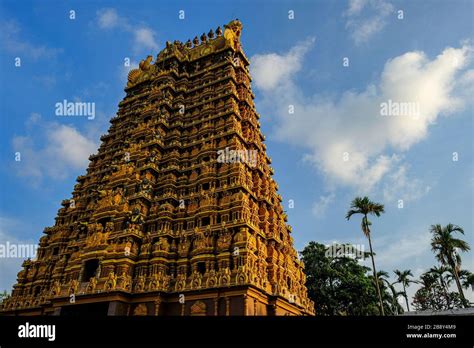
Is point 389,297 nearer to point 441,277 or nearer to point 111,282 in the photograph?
point 441,277

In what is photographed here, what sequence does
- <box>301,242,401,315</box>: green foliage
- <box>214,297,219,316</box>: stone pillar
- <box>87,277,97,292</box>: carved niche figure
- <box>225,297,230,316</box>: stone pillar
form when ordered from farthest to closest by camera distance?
1. <box>301,242,401,315</box>: green foliage
2. <box>87,277,97,292</box>: carved niche figure
3. <box>214,297,219,316</box>: stone pillar
4. <box>225,297,230,316</box>: stone pillar

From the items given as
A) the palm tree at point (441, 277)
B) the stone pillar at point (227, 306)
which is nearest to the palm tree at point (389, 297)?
the palm tree at point (441, 277)

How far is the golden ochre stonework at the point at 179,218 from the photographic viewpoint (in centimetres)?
2599

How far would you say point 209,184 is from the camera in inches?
1268

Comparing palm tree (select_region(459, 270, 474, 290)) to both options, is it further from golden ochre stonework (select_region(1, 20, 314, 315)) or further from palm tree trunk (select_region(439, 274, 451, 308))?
golden ochre stonework (select_region(1, 20, 314, 315))

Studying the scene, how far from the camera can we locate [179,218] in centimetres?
3144

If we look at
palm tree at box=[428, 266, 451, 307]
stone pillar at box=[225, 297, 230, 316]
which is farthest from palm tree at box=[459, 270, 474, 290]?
stone pillar at box=[225, 297, 230, 316]

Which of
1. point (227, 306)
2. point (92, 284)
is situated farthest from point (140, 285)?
point (227, 306)

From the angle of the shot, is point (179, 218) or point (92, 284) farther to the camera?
point (179, 218)

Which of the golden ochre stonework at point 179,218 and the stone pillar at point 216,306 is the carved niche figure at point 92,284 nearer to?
the golden ochre stonework at point 179,218

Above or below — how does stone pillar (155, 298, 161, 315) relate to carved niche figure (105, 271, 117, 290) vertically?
below

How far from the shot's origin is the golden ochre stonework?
26.0 m

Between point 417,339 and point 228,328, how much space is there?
20.5 ft

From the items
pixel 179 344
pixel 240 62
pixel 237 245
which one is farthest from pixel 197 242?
pixel 240 62
